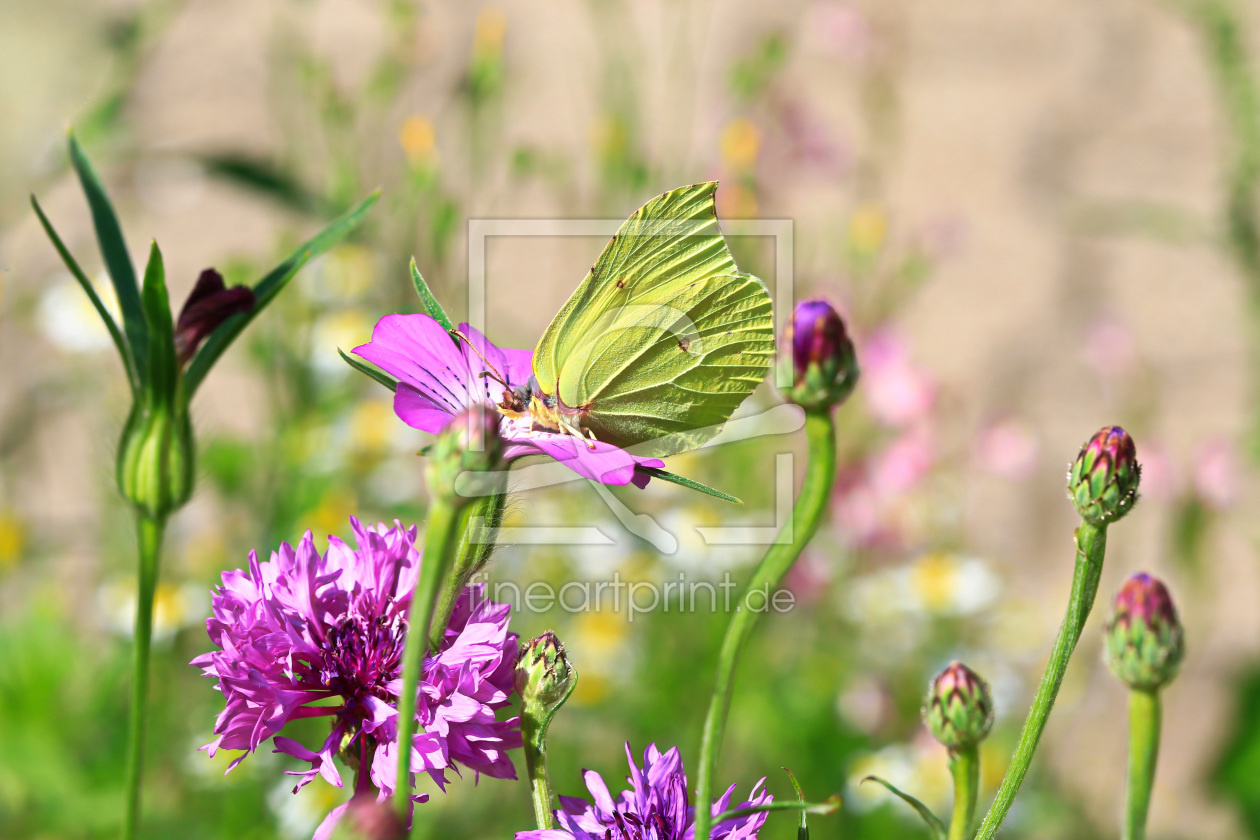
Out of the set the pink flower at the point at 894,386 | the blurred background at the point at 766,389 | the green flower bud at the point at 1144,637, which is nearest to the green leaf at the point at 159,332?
the green flower bud at the point at 1144,637

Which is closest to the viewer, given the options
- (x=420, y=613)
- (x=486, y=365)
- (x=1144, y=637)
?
(x=420, y=613)

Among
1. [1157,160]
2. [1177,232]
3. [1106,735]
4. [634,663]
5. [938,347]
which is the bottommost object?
[1106,735]

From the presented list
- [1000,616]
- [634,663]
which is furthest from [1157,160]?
[634,663]

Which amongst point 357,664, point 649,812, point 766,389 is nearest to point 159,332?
point 357,664

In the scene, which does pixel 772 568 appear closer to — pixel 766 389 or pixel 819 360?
pixel 819 360

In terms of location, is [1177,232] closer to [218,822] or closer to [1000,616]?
[1000,616]

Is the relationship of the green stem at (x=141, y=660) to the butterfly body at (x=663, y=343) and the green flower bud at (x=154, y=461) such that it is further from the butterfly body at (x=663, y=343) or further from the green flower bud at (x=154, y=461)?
the butterfly body at (x=663, y=343)
